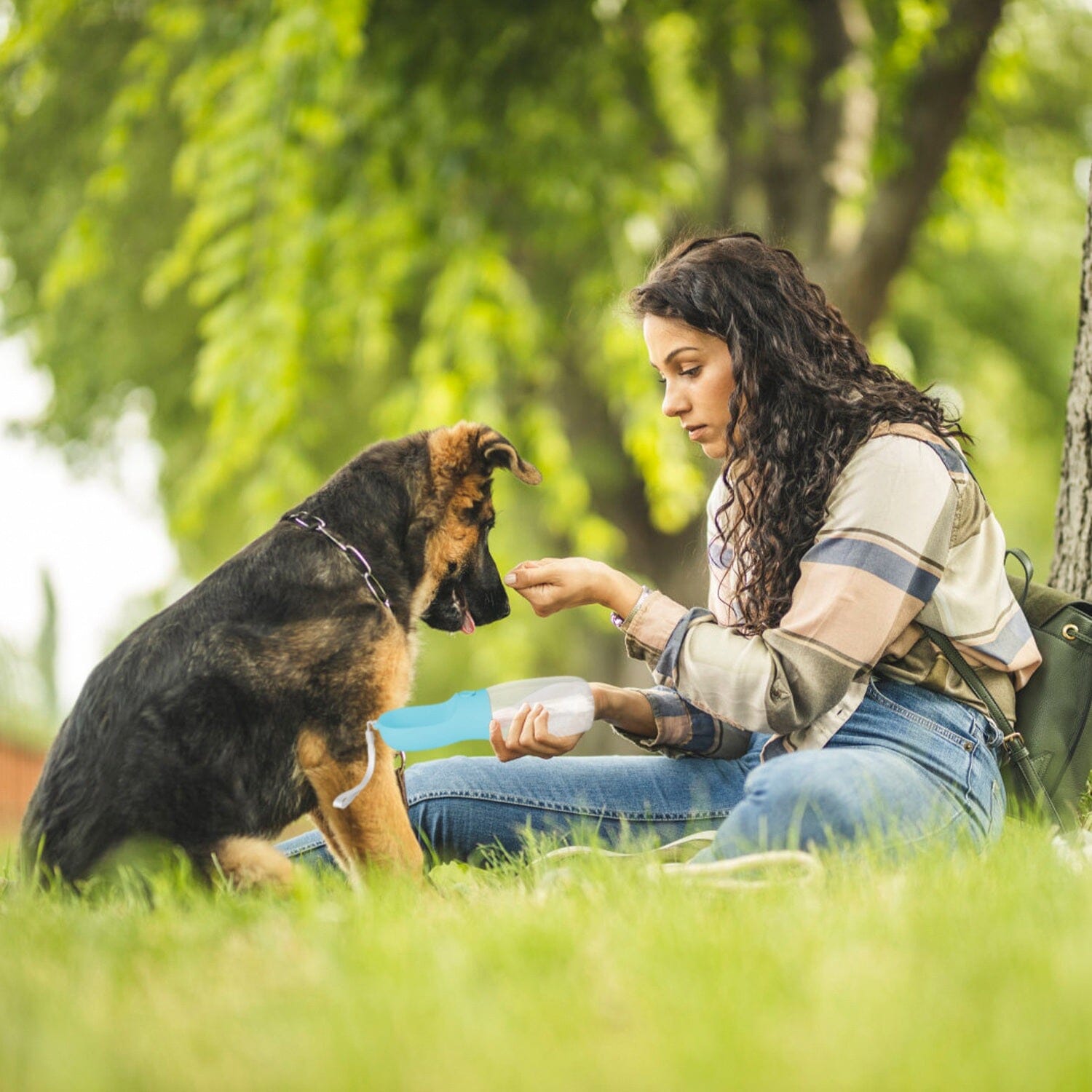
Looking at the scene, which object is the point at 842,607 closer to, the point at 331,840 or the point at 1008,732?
the point at 1008,732

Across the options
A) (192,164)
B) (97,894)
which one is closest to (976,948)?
(97,894)

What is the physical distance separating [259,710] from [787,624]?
158cm

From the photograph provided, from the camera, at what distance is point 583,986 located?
214 cm

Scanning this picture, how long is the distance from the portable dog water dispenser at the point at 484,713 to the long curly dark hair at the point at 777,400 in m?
0.59

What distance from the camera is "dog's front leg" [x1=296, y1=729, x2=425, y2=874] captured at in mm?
3549

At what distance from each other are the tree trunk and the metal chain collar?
2.64m

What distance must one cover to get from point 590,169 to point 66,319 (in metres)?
5.64

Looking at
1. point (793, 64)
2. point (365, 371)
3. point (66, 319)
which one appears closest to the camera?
point (793, 64)

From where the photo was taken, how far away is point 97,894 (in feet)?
10.1

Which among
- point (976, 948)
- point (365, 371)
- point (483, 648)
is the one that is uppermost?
point (365, 371)

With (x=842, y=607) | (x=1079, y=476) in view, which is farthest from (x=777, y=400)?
(x=1079, y=476)

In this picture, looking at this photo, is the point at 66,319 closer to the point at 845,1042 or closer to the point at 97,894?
the point at 97,894

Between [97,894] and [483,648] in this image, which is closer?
[97,894]

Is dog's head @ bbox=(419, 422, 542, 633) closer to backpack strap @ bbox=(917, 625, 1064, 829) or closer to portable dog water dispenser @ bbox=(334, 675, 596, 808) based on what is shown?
portable dog water dispenser @ bbox=(334, 675, 596, 808)
